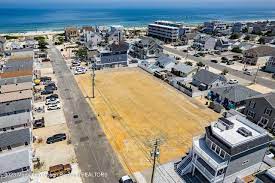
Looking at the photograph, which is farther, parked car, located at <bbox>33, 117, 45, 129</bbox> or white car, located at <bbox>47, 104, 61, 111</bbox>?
white car, located at <bbox>47, 104, 61, 111</bbox>

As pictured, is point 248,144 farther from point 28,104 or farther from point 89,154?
point 28,104

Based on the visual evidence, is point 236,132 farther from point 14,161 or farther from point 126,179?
point 14,161

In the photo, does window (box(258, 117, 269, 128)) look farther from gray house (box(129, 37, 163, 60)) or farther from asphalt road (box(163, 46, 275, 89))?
gray house (box(129, 37, 163, 60))

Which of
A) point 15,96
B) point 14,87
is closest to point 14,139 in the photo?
point 15,96

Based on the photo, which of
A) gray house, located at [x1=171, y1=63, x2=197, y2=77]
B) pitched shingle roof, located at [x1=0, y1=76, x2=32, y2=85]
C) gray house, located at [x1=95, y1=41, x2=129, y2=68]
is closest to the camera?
pitched shingle roof, located at [x1=0, y1=76, x2=32, y2=85]

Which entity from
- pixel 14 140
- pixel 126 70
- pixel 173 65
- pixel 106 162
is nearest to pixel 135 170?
pixel 106 162

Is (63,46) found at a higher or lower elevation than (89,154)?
higher

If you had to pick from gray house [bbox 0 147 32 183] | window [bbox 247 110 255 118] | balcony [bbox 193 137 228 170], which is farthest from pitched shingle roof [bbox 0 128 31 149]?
window [bbox 247 110 255 118]
